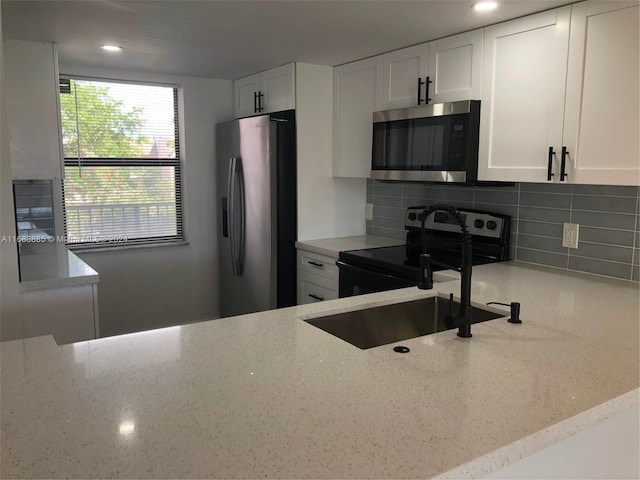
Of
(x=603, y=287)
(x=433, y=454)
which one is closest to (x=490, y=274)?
(x=603, y=287)

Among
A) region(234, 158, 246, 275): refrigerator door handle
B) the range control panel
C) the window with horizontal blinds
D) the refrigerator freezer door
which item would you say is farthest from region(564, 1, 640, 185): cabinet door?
the window with horizontal blinds

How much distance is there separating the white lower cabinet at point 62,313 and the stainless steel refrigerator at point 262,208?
1306 mm

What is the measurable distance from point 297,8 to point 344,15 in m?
0.24

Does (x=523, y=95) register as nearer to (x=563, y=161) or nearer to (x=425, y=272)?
(x=563, y=161)

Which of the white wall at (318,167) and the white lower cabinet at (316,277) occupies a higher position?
the white wall at (318,167)

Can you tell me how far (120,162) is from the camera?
385 cm

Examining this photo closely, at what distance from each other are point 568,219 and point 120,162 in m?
3.05

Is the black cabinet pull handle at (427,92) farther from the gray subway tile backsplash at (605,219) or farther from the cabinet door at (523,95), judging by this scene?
the gray subway tile backsplash at (605,219)

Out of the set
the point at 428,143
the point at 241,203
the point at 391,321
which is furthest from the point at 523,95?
the point at 241,203

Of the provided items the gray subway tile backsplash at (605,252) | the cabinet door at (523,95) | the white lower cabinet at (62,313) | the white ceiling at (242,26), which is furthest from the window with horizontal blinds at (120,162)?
the gray subway tile backsplash at (605,252)

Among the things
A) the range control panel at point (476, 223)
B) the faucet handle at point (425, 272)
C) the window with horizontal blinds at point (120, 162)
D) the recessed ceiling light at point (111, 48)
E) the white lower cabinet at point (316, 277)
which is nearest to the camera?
the faucet handle at point (425, 272)

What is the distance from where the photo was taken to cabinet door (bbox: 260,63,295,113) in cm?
346

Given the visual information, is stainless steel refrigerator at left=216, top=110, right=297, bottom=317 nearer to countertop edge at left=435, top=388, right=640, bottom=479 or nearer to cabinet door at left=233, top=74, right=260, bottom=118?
cabinet door at left=233, top=74, right=260, bottom=118

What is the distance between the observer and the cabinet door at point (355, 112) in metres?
3.27
